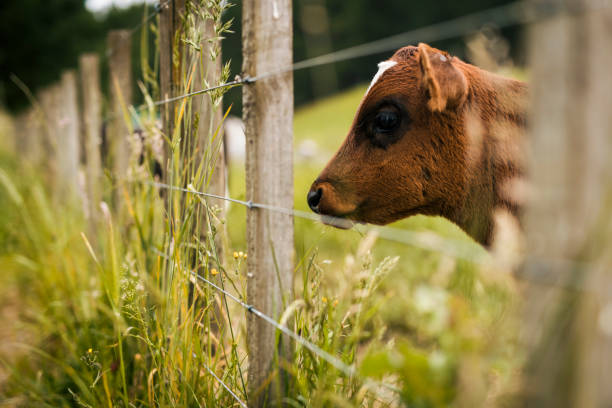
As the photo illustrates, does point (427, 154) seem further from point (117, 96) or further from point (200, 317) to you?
point (117, 96)

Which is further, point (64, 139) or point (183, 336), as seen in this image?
point (64, 139)

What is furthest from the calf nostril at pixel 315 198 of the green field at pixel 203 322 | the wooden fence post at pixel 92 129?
the wooden fence post at pixel 92 129

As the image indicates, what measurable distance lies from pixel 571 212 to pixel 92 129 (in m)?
3.93

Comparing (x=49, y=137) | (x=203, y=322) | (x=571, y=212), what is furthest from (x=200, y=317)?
(x=49, y=137)

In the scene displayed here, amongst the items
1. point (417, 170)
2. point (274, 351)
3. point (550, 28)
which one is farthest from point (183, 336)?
point (550, 28)

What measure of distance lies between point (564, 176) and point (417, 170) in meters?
1.31

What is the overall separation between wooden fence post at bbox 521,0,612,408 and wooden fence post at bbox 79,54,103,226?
3592 mm

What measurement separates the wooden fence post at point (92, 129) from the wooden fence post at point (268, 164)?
2579 millimetres

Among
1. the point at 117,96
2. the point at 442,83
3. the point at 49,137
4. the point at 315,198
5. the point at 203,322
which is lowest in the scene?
the point at 203,322

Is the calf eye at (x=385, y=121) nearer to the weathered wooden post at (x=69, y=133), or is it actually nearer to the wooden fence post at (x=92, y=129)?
the wooden fence post at (x=92, y=129)

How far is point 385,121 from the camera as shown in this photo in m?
2.23

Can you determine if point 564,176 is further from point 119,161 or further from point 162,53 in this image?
point 119,161

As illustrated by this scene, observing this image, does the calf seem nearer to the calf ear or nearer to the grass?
the calf ear

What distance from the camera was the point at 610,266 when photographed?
87 centimetres
